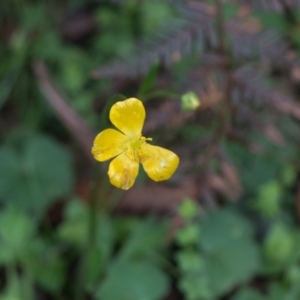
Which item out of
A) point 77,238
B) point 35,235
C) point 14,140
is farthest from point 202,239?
point 14,140

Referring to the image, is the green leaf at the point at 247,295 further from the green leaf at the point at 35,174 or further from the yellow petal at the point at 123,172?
the yellow petal at the point at 123,172

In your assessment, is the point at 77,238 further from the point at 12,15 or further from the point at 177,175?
the point at 12,15

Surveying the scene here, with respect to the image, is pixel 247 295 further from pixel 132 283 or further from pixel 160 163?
pixel 160 163

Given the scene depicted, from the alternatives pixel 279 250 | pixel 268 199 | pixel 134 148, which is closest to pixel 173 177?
pixel 268 199

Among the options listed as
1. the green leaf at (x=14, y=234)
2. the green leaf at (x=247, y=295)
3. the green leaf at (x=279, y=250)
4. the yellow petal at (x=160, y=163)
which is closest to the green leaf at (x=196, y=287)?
the green leaf at (x=247, y=295)

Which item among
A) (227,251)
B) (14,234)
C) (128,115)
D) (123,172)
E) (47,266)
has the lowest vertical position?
(47,266)

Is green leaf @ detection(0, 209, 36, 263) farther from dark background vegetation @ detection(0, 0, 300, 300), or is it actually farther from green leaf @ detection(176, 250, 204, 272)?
green leaf @ detection(176, 250, 204, 272)
